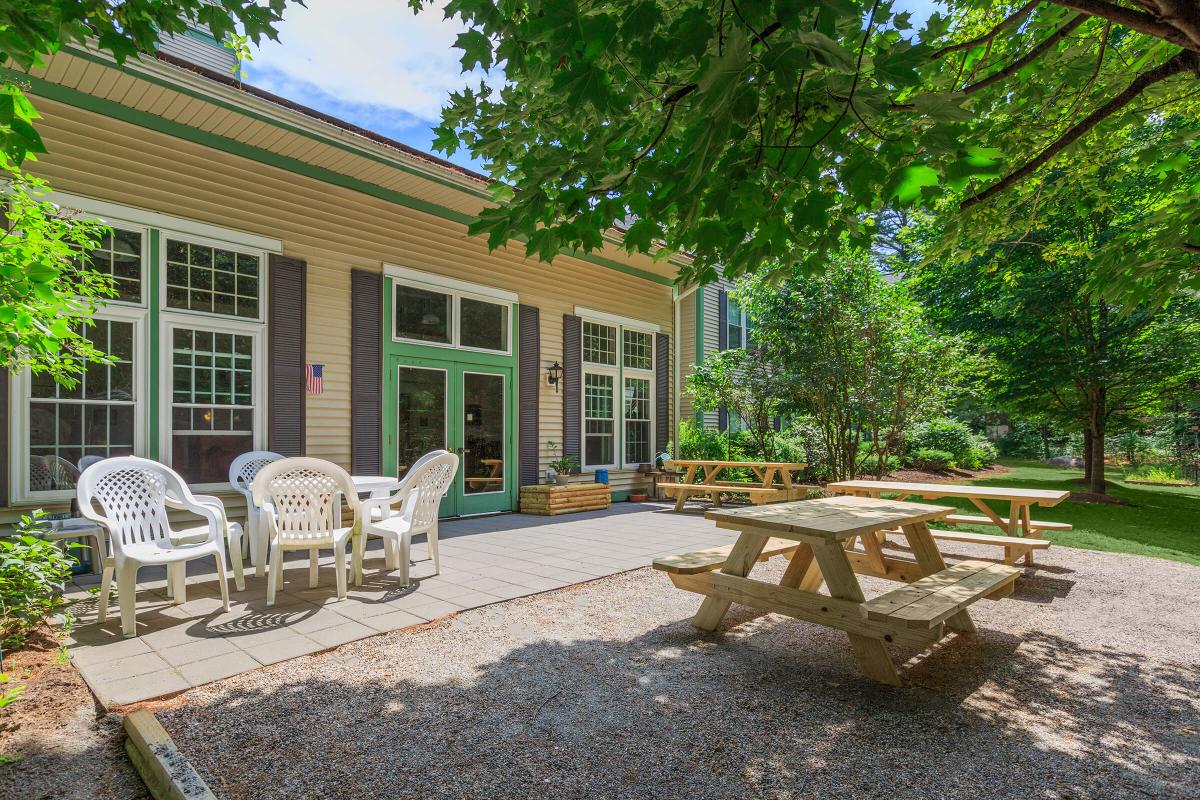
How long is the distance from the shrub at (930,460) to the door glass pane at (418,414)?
12.6m

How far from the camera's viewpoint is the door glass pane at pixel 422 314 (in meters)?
6.98

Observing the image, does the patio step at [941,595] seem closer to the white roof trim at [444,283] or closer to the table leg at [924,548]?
the table leg at [924,548]

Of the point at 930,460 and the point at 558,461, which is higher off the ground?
the point at 558,461

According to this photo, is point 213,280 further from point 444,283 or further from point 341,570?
point 341,570

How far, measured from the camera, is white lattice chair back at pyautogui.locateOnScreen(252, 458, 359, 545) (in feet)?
12.7

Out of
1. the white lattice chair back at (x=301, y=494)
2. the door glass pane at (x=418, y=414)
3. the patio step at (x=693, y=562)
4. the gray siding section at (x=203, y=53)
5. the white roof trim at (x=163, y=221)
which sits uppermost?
the gray siding section at (x=203, y=53)

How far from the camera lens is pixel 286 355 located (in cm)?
588

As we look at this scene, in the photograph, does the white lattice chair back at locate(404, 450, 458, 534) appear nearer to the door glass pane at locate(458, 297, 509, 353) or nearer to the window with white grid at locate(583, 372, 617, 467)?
the door glass pane at locate(458, 297, 509, 353)

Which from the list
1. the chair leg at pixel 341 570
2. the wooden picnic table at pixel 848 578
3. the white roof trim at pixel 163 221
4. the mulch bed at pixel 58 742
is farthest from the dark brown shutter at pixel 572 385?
the mulch bed at pixel 58 742

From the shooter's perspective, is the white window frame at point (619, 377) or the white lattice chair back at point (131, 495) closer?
the white lattice chair back at point (131, 495)

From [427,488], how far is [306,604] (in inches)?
42.0

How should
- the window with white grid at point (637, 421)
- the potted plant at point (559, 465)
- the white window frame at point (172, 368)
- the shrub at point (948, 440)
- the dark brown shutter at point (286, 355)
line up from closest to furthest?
the white window frame at point (172, 368), the dark brown shutter at point (286, 355), the potted plant at point (559, 465), the window with white grid at point (637, 421), the shrub at point (948, 440)

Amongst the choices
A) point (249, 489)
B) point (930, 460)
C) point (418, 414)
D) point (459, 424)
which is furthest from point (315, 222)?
point (930, 460)

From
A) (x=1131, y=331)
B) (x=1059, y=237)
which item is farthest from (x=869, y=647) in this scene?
(x=1059, y=237)
